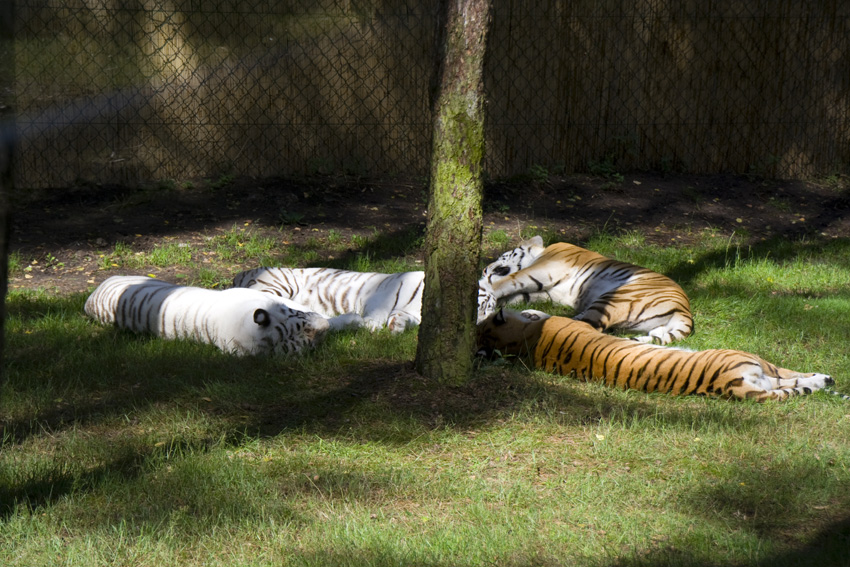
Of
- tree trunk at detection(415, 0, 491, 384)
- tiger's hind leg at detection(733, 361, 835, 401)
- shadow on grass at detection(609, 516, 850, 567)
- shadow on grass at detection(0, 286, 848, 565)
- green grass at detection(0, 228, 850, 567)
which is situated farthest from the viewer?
tiger's hind leg at detection(733, 361, 835, 401)

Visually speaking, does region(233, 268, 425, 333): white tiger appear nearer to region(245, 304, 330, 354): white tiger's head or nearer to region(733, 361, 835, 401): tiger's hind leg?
region(245, 304, 330, 354): white tiger's head

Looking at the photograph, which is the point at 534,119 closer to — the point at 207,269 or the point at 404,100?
the point at 404,100

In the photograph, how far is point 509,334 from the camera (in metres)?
4.85

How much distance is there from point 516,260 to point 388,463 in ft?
12.3

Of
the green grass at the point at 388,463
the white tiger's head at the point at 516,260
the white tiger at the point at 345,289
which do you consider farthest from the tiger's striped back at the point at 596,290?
the white tiger at the point at 345,289

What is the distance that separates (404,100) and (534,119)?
5.36ft

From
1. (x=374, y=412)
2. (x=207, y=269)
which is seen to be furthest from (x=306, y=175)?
(x=374, y=412)

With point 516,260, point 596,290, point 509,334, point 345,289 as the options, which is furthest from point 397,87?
point 509,334

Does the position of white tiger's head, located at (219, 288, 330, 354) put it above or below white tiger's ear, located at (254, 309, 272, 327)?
below

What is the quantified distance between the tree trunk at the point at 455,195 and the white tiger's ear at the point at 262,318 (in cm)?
115

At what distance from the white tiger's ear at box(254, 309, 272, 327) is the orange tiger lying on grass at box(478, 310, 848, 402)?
130 centimetres

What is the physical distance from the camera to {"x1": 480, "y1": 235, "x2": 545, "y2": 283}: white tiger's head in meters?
6.90

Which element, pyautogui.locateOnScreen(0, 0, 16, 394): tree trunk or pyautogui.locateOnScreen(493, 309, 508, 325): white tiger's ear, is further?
pyautogui.locateOnScreen(493, 309, 508, 325): white tiger's ear

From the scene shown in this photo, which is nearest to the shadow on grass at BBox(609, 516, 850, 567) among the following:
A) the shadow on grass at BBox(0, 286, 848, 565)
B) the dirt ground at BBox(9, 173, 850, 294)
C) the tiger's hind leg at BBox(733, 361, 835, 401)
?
the shadow on grass at BBox(0, 286, 848, 565)
